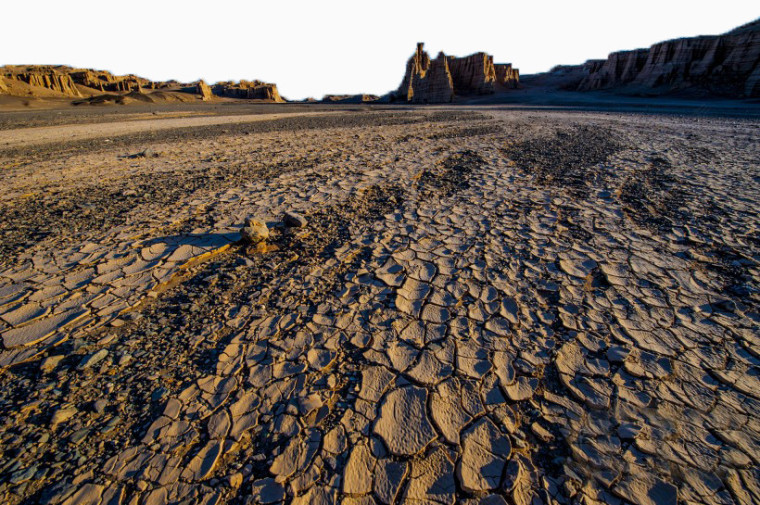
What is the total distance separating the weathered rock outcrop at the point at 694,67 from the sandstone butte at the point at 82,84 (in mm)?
43111

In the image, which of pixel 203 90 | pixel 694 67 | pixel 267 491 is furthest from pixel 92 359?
pixel 203 90

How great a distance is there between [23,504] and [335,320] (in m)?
1.59

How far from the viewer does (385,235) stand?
11.3 ft

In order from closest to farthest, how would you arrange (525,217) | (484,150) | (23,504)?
(23,504) → (525,217) → (484,150)

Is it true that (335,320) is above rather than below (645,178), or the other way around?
below

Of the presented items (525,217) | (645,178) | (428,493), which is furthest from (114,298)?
(645,178)

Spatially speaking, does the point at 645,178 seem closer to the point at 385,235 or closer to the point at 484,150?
the point at 484,150

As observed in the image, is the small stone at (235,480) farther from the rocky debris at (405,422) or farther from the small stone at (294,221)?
the small stone at (294,221)

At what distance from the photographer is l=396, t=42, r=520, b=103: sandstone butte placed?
3325 cm

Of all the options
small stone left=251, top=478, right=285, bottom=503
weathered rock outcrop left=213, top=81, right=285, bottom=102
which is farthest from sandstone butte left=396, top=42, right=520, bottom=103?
small stone left=251, top=478, right=285, bottom=503

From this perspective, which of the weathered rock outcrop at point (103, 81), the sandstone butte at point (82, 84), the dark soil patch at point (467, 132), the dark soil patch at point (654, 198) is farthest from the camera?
the weathered rock outcrop at point (103, 81)

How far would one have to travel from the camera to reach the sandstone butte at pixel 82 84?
3272 centimetres

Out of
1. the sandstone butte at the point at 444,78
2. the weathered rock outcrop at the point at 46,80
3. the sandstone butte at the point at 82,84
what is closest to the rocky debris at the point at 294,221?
the sandstone butte at the point at 444,78

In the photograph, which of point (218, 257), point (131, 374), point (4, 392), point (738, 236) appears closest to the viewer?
point (4, 392)
